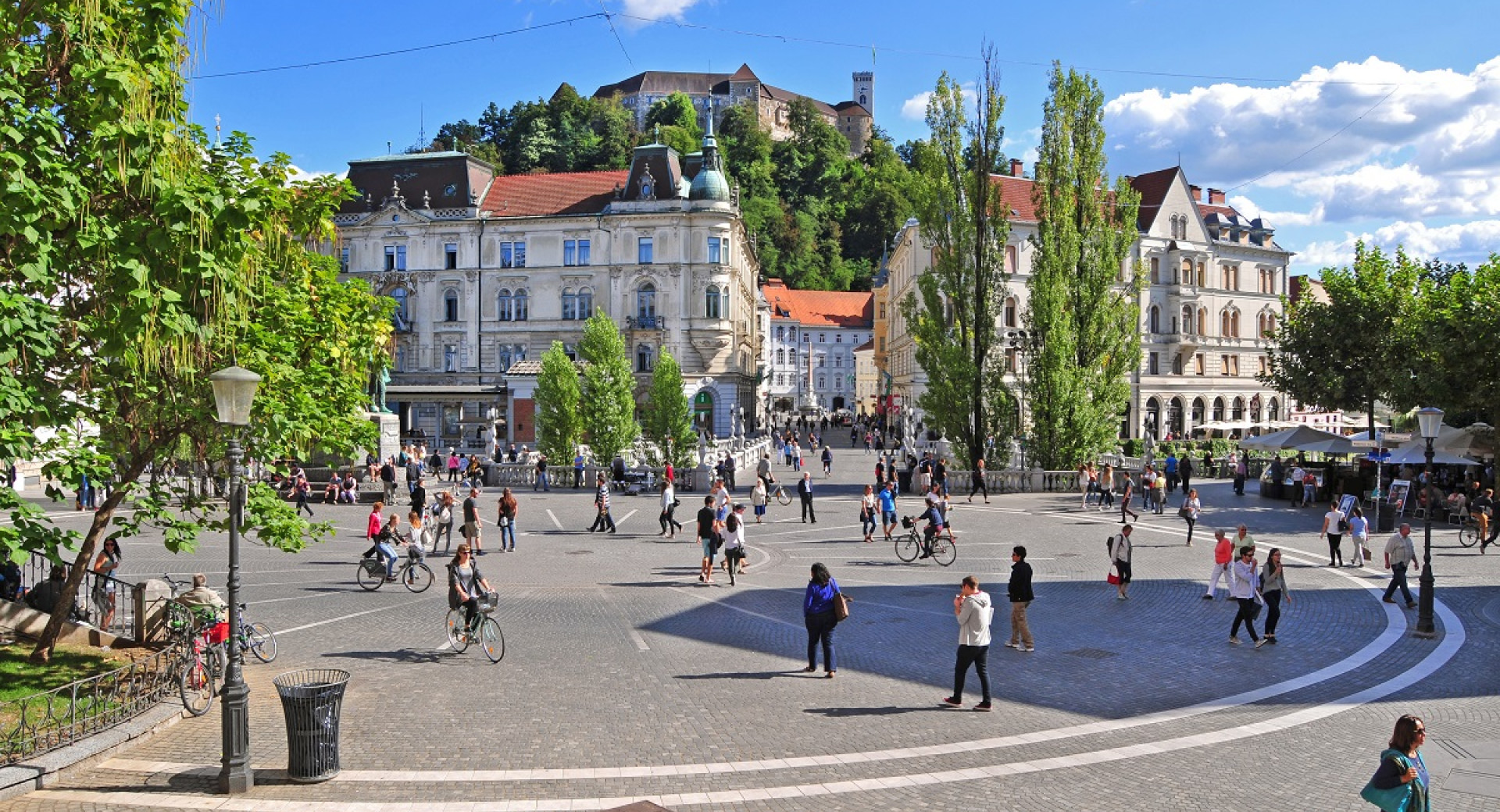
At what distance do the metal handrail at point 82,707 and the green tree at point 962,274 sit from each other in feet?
103

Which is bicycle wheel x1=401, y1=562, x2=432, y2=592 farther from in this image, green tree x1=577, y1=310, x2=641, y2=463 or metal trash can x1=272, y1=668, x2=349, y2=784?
green tree x1=577, y1=310, x2=641, y2=463

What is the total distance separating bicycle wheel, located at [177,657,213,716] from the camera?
12.1 metres

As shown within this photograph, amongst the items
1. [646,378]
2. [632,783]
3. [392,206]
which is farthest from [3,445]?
[392,206]

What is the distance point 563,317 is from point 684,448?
101ft

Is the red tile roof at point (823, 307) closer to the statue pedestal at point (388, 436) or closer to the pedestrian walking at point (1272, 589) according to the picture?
the statue pedestal at point (388, 436)

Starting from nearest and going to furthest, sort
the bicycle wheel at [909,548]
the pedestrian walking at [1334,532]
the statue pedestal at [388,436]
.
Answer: the pedestrian walking at [1334,532], the bicycle wheel at [909,548], the statue pedestal at [388,436]

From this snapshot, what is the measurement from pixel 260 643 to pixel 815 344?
397 feet

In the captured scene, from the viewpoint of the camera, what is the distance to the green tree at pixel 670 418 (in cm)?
4181

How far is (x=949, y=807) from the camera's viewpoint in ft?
29.9

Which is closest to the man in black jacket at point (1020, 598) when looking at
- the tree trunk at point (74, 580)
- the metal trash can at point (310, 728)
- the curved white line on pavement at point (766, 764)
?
the curved white line on pavement at point (766, 764)

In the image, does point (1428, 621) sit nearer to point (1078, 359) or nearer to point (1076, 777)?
point (1076, 777)

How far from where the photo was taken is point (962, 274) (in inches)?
1599

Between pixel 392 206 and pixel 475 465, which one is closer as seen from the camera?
pixel 475 465

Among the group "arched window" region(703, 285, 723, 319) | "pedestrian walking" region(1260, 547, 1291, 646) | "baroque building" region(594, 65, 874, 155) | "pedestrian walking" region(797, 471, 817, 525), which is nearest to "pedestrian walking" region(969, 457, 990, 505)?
"pedestrian walking" region(797, 471, 817, 525)
